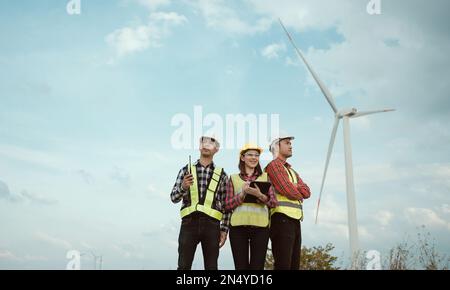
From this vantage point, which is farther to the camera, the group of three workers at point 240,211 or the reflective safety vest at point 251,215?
the reflective safety vest at point 251,215

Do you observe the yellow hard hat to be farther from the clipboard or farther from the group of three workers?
the clipboard

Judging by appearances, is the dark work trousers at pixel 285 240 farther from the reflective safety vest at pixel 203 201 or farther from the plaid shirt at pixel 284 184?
the reflective safety vest at pixel 203 201

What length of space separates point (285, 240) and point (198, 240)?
1168 millimetres

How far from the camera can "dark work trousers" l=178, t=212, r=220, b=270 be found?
6.89 meters

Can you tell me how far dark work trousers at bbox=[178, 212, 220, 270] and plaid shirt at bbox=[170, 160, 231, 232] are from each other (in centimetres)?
28

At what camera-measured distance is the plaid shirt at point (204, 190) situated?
23.4ft

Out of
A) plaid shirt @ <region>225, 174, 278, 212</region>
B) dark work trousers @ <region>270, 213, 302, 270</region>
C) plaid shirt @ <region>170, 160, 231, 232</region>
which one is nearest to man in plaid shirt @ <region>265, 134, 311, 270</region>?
dark work trousers @ <region>270, 213, 302, 270</region>

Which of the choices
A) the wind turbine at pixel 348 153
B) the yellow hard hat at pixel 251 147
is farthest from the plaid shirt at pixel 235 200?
the wind turbine at pixel 348 153

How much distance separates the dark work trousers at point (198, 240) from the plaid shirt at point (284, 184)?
3.70ft

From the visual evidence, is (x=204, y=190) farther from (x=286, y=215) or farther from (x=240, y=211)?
(x=286, y=215)

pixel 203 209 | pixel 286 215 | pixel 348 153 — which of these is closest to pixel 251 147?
pixel 286 215

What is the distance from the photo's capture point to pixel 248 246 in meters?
7.21
